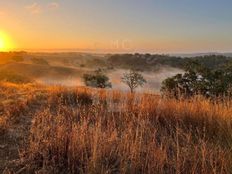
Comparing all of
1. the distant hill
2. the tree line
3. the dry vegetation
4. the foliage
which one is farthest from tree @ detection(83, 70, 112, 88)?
the distant hill

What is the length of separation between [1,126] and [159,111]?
318cm

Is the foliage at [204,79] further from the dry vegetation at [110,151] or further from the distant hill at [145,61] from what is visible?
the distant hill at [145,61]

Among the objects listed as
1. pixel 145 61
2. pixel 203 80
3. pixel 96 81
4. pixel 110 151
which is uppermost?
pixel 110 151

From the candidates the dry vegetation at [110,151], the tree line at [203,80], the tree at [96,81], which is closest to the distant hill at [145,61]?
the tree at [96,81]

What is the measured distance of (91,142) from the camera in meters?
5.14

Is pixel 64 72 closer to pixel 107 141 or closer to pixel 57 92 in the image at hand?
pixel 57 92

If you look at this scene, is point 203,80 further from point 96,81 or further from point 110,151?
point 96,81

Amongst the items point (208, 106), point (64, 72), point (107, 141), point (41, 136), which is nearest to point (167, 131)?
point (208, 106)

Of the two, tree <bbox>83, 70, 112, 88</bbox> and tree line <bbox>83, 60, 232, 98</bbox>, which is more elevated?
tree line <bbox>83, 60, 232, 98</bbox>

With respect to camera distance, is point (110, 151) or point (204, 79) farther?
point (204, 79)

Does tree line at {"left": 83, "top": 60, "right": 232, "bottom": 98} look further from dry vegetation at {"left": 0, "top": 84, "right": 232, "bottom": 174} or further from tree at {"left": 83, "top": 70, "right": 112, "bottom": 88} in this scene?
tree at {"left": 83, "top": 70, "right": 112, "bottom": 88}

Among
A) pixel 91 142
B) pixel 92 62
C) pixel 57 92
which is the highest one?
pixel 91 142

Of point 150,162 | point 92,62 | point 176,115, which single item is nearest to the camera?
point 150,162

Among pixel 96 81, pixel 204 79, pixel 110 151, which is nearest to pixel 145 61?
pixel 96 81
